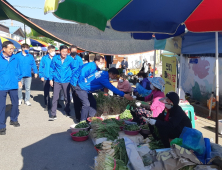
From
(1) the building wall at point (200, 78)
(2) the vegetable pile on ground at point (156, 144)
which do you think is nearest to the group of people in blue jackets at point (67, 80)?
(2) the vegetable pile on ground at point (156, 144)

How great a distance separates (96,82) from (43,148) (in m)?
2.06

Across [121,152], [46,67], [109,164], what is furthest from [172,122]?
[46,67]

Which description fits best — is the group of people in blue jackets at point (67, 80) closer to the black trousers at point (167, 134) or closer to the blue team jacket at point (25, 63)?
the black trousers at point (167, 134)

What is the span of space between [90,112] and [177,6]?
362 centimetres

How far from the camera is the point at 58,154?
15.7ft

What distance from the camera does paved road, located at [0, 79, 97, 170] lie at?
432 centimetres

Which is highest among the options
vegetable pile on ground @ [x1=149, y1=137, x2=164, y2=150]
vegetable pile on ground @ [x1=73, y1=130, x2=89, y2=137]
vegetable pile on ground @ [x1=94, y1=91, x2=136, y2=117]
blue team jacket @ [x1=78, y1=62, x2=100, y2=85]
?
blue team jacket @ [x1=78, y1=62, x2=100, y2=85]

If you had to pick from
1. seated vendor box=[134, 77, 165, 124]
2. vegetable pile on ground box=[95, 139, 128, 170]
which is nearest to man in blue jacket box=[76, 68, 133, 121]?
seated vendor box=[134, 77, 165, 124]

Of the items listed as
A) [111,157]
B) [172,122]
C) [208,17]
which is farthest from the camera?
[172,122]

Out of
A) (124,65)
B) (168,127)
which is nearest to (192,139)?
(168,127)

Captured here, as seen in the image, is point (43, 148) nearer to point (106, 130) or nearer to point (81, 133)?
point (81, 133)

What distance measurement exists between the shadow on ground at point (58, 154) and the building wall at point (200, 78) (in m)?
5.15

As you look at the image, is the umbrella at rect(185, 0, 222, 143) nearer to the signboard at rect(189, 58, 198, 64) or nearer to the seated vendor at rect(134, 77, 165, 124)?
the seated vendor at rect(134, 77, 165, 124)

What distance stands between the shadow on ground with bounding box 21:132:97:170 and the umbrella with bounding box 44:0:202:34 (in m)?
2.55
